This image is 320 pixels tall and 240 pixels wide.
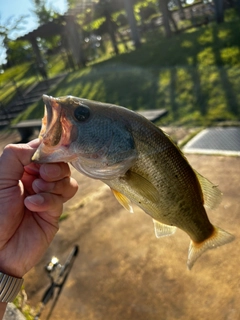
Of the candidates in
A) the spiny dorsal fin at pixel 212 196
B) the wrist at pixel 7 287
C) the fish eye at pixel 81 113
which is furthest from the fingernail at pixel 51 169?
the spiny dorsal fin at pixel 212 196

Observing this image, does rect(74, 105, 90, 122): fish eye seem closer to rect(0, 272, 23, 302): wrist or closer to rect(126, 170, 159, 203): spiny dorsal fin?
rect(126, 170, 159, 203): spiny dorsal fin

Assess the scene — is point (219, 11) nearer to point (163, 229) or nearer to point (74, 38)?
point (74, 38)

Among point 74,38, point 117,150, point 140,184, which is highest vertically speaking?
point 117,150

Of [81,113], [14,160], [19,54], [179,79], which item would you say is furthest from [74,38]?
[81,113]

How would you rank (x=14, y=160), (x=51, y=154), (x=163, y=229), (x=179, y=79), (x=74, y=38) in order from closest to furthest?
(x=51, y=154)
(x=14, y=160)
(x=163, y=229)
(x=179, y=79)
(x=74, y=38)

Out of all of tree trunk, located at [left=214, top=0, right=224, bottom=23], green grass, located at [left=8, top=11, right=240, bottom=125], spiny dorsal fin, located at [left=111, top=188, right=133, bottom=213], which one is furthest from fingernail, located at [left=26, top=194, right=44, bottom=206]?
tree trunk, located at [left=214, top=0, right=224, bottom=23]

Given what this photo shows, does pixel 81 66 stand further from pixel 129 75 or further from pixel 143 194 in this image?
pixel 143 194

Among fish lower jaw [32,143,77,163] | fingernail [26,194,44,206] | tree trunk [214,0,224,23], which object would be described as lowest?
tree trunk [214,0,224,23]
